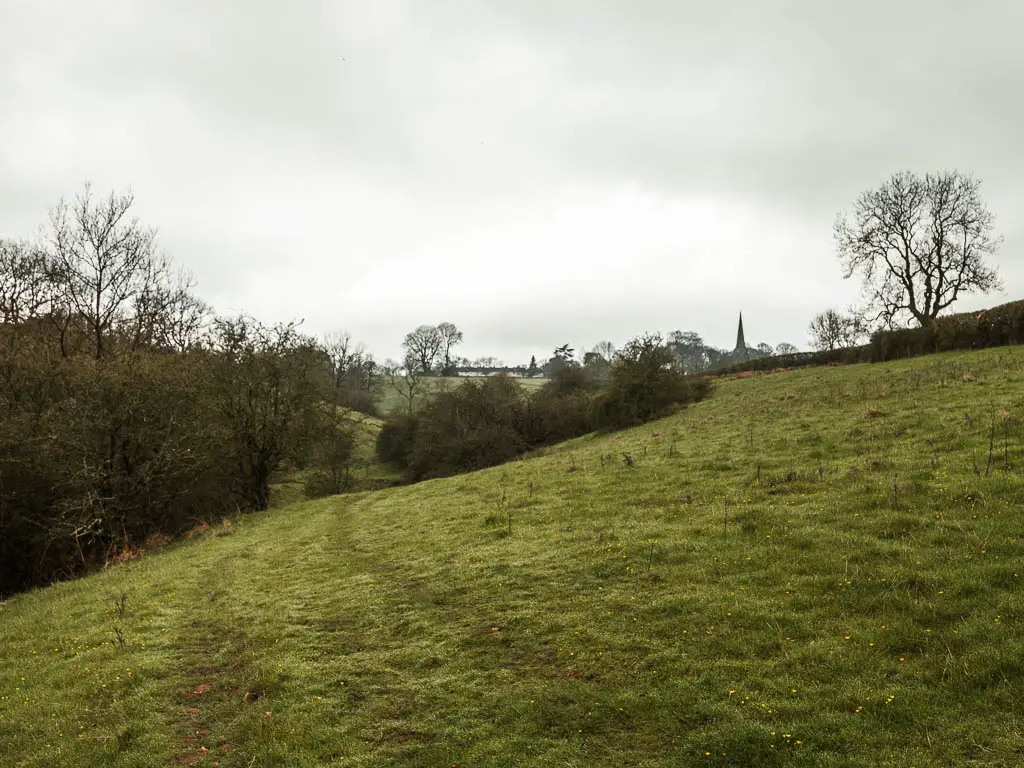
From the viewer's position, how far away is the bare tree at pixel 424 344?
9424cm

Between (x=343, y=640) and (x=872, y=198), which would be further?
(x=872, y=198)

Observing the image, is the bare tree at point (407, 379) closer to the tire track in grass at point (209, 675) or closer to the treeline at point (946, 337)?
the treeline at point (946, 337)

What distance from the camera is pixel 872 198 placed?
4544 centimetres

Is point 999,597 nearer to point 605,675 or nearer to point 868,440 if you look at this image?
point 605,675

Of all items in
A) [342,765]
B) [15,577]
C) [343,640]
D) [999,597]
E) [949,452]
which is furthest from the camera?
[15,577]

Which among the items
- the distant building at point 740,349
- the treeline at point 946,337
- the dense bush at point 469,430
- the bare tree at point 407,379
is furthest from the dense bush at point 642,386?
the distant building at point 740,349

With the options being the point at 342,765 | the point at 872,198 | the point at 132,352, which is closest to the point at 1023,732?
the point at 342,765

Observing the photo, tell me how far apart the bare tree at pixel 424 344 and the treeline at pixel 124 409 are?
191 ft

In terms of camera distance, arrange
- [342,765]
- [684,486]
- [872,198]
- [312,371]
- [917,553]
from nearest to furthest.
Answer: [342,765] < [917,553] < [684,486] < [312,371] < [872,198]

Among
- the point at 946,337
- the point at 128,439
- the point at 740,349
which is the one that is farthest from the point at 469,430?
the point at 740,349

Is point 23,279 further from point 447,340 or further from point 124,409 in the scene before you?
point 447,340

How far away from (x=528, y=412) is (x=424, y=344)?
50011 millimetres

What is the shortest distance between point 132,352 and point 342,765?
25184 mm

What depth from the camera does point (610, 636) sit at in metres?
7.94
